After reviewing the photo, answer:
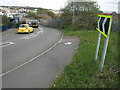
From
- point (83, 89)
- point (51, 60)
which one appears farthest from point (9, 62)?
point (83, 89)

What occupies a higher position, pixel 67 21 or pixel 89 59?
pixel 67 21

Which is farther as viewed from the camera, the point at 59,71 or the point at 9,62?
the point at 9,62

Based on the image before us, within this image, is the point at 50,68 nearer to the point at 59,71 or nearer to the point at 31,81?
the point at 59,71

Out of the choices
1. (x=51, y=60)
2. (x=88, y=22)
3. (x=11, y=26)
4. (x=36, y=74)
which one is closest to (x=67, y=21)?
(x=88, y=22)

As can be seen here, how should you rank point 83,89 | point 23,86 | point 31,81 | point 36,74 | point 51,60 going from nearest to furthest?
point 83,89 < point 23,86 < point 31,81 < point 36,74 < point 51,60

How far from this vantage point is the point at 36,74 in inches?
236

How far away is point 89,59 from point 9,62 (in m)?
4.39

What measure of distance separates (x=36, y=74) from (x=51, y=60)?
215 cm

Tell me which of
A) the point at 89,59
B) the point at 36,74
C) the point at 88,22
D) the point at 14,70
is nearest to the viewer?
the point at 36,74

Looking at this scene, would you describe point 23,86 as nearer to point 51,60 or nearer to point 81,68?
point 81,68

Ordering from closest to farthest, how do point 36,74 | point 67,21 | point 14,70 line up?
point 36,74, point 14,70, point 67,21

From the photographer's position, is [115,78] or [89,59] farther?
[89,59]

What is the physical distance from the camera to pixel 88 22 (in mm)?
26891

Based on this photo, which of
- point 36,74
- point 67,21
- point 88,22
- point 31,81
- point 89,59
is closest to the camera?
point 31,81
